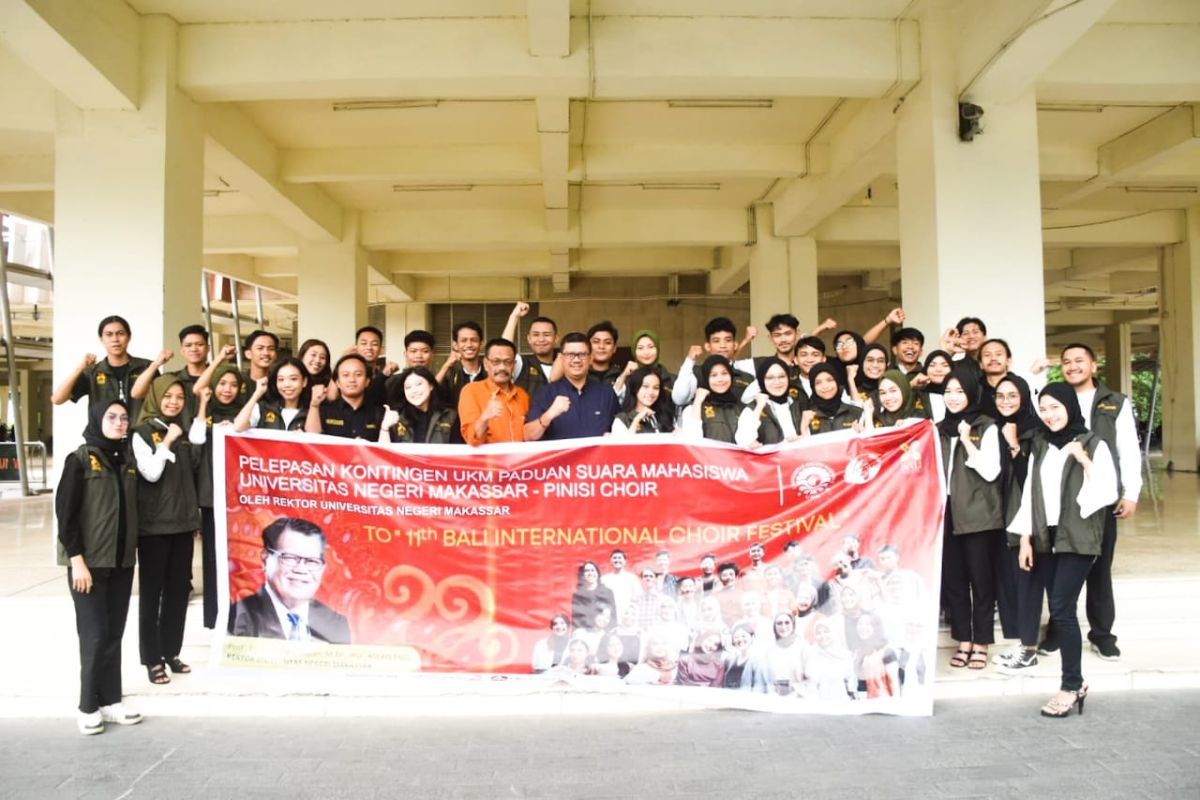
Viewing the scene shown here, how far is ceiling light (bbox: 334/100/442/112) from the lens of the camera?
730cm

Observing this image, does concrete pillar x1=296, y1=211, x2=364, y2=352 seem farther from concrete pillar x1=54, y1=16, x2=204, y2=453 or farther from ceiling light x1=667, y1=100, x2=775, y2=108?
ceiling light x1=667, y1=100, x2=775, y2=108

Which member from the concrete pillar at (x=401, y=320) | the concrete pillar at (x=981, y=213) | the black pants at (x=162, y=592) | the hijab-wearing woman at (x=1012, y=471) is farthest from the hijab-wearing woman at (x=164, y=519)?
the concrete pillar at (x=401, y=320)

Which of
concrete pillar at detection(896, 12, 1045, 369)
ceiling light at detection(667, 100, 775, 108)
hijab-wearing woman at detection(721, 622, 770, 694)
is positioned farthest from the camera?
ceiling light at detection(667, 100, 775, 108)

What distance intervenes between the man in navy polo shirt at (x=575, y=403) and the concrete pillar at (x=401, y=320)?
1325cm

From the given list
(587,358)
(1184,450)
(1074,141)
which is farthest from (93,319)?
(1184,450)

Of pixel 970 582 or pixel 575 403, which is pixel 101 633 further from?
pixel 970 582

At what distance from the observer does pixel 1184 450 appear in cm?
1263

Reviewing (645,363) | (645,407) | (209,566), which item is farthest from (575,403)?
(209,566)

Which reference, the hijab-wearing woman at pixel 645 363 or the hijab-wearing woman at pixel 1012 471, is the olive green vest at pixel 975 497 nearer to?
the hijab-wearing woman at pixel 1012 471

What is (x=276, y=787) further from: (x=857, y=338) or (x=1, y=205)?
(x=1, y=205)

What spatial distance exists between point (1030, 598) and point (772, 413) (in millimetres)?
1524

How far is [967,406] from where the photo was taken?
393 centimetres

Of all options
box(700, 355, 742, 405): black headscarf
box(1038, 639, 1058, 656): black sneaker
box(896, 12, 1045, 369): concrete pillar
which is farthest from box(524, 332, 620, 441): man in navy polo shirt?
box(896, 12, 1045, 369): concrete pillar

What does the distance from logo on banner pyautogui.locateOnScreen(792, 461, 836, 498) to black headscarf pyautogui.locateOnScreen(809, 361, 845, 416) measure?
18.6 inches
